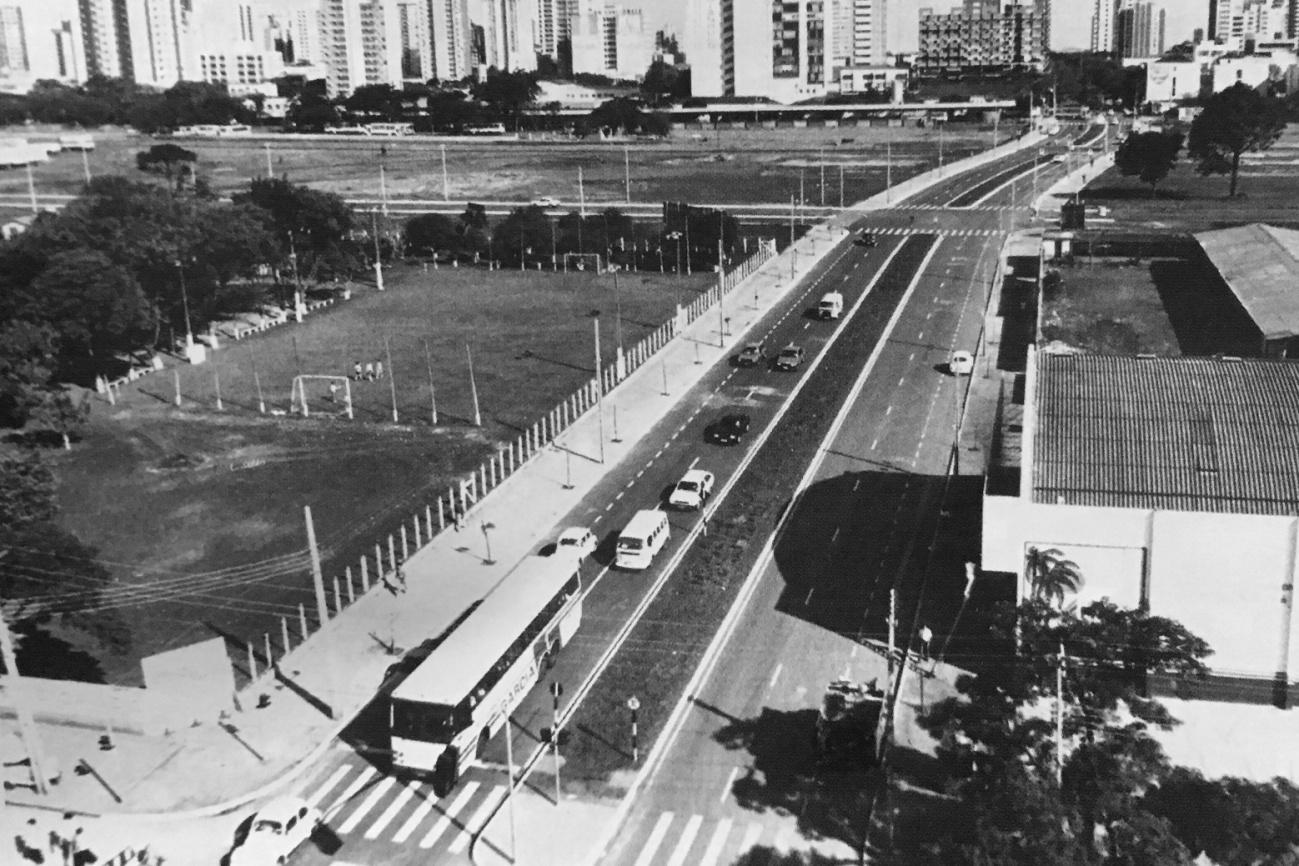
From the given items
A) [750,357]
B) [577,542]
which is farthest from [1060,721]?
[750,357]

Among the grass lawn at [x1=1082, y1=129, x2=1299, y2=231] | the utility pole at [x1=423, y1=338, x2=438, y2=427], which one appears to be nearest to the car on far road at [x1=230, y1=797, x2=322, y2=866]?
the utility pole at [x1=423, y1=338, x2=438, y2=427]

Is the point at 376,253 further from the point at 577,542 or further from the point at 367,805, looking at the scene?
the point at 367,805

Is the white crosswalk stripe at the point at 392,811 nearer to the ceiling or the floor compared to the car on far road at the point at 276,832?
nearer to the floor

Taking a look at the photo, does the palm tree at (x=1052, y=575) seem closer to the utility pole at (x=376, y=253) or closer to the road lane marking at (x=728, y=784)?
the road lane marking at (x=728, y=784)

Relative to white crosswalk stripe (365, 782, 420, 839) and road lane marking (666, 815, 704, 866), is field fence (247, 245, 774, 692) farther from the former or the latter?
road lane marking (666, 815, 704, 866)

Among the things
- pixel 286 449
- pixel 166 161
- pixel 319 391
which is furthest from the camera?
pixel 166 161

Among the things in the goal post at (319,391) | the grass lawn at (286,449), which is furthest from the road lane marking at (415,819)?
the goal post at (319,391)

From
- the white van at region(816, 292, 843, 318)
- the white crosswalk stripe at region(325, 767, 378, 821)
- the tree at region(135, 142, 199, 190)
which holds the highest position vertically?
the tree at region(135, 142, 199, 190)
